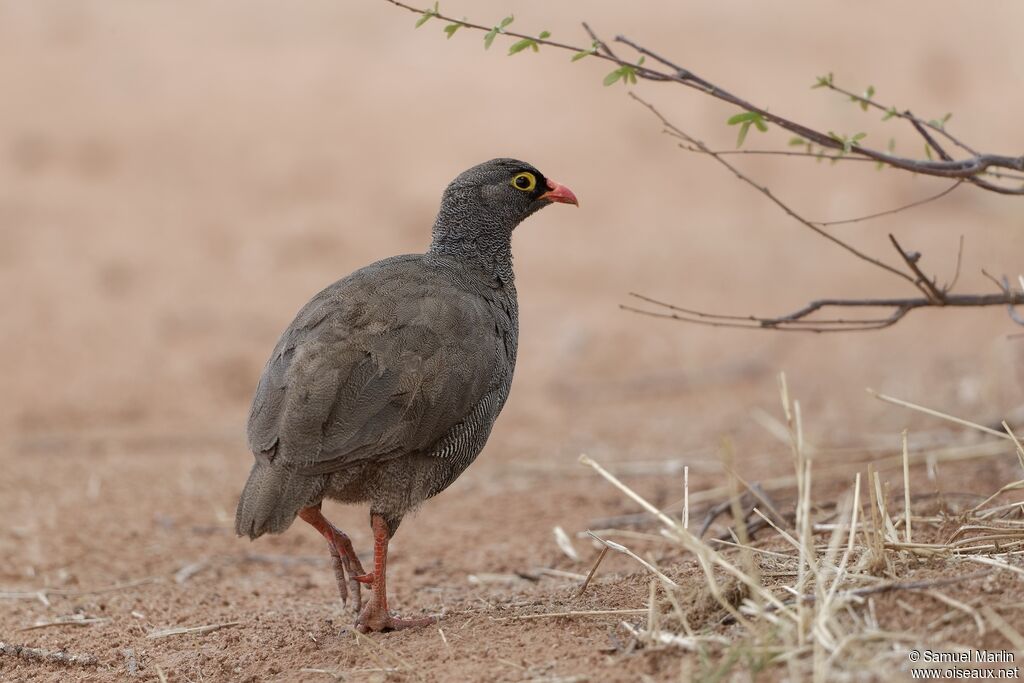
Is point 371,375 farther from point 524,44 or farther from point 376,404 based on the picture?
point 524,44

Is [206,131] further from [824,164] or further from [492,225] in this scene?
[492,225]

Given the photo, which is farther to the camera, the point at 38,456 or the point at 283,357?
the point at 38,456

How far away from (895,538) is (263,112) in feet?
33.6

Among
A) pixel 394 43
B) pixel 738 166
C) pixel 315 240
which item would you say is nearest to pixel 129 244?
pixel 315 240

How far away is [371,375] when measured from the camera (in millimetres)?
4055

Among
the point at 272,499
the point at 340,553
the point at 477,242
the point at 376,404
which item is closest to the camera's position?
the point at 272,499

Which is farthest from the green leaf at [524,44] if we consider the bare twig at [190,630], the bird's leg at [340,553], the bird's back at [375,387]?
the bare twig at [190,630]

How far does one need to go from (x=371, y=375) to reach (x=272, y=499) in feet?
1.70

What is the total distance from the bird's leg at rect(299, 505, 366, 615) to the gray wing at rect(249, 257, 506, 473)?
437 mm

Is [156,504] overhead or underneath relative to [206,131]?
underneath

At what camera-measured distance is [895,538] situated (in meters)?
3.63

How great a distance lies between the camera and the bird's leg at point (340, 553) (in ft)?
14.3

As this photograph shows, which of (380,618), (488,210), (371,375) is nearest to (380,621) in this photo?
(380,618)

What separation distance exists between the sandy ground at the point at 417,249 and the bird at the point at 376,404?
0.44 metres
